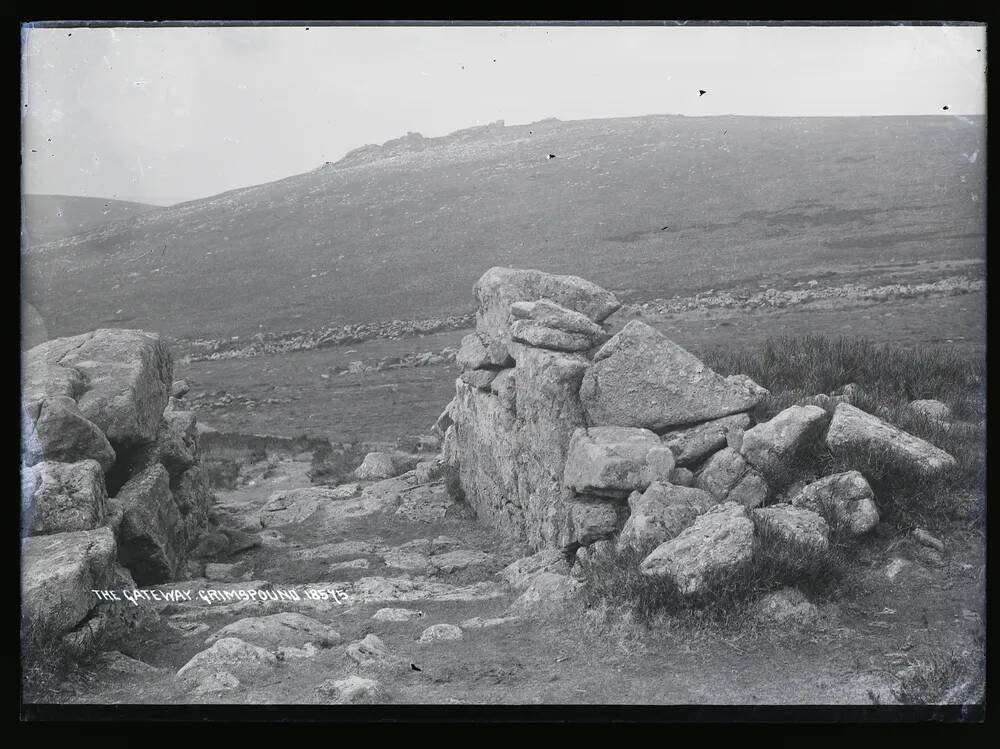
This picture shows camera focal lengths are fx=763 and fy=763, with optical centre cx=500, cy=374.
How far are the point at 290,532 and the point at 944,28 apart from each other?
14459 mm

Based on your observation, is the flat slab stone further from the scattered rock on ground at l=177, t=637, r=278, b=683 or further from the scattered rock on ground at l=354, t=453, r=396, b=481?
the scattered rock on ground at l=354, t=453, r=396, b=481

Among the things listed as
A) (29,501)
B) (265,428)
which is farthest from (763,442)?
(265,428)

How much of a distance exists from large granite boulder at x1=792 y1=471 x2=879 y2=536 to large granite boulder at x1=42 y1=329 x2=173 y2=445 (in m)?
11.2

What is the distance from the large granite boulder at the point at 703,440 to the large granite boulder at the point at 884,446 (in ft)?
4.59

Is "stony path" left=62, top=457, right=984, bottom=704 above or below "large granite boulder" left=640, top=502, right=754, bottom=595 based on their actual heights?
below

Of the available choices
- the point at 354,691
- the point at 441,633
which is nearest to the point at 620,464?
the point at 441,633

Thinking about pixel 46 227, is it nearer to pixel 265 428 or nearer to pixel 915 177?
pixel 265 428

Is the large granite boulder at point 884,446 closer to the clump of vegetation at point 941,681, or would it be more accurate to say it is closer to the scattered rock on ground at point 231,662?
the clump of vegetation at point 941,681

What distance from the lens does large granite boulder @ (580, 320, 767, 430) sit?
40.2 ft

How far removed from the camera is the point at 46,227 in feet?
39.3

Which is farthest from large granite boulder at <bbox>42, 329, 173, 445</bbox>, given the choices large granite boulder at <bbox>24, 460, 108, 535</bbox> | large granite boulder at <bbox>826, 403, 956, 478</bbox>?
large granite boulder at <bbox>826, 403, 956, 478</bbox>

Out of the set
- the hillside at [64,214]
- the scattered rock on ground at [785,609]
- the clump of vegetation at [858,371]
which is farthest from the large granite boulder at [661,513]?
the hillside at [64,214]

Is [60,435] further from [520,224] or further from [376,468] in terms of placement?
[520,224]

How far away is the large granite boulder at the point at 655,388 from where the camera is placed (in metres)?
12.2
